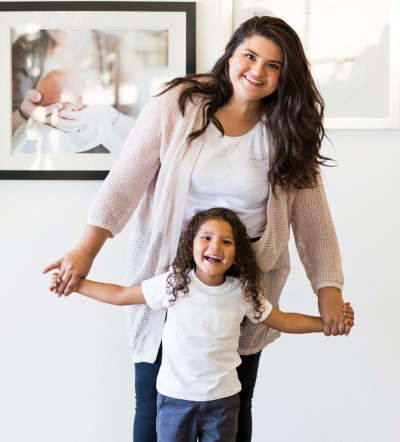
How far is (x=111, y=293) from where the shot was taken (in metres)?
1.34

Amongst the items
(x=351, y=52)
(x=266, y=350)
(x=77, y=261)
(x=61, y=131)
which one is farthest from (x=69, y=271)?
(x=351, y=52)

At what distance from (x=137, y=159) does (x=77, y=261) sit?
0.90 ft

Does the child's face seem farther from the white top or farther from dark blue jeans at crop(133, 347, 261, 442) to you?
dark blue jeans at crop(133, 347, 261, 442)

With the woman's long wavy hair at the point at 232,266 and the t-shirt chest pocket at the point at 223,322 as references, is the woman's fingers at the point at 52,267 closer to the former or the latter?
the woman's long wavy hair at the point at 232,266

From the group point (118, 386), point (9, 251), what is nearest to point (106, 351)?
point (118, 386)

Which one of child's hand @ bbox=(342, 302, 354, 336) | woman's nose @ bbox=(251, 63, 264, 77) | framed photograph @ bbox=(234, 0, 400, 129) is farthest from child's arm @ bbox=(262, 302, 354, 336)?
framed photograph @ bbox=(234, 0, 400, 129)

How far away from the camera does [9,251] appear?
201 cm

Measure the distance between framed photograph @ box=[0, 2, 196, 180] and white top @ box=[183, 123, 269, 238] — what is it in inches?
23.2

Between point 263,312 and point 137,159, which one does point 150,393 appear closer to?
point 263,312

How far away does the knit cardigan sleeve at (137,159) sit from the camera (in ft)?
4.45

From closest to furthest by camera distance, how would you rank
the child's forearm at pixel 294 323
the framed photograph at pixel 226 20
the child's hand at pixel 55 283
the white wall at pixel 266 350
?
the child's hand at pixel 55 283, the child's forearm at pixel 294 323, the framed photograph at pixel 226 20, the white wall at pixel 266 350

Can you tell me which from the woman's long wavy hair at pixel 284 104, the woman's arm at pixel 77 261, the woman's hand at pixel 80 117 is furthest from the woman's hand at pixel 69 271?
the woman's hand at pixel 80 117

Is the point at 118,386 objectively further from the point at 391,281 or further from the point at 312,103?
the point at 312,103

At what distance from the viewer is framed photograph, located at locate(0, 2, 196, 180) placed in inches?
74.2
